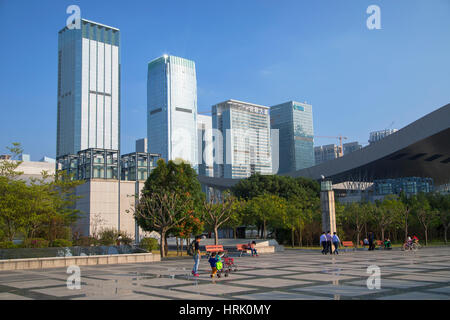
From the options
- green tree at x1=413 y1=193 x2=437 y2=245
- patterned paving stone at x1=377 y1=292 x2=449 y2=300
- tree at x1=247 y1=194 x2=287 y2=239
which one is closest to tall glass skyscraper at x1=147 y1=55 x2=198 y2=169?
tree at x1=247 y1=194 x2=287 y2=239

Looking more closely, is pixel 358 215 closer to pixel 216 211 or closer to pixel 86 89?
pixel 216 211

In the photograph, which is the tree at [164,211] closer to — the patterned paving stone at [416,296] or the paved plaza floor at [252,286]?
the paved plaza floor at [252,286]

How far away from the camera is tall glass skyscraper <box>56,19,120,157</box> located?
138875 mm

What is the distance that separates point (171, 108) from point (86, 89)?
1780 inches

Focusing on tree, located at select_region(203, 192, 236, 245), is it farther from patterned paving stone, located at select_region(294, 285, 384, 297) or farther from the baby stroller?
patterned paving stone, located at select_region(294, 285, 384, 297)

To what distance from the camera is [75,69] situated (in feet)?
457

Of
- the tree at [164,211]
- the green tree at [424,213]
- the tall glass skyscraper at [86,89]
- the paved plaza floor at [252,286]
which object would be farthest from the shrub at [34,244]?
the tall glass skyscraper at [86,89]

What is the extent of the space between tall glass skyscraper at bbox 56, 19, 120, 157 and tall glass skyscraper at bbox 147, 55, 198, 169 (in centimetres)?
3151

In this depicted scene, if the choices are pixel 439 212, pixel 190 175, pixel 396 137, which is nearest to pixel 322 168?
pixel 396 137

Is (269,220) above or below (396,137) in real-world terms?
below

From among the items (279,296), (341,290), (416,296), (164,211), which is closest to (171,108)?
(164,211)
